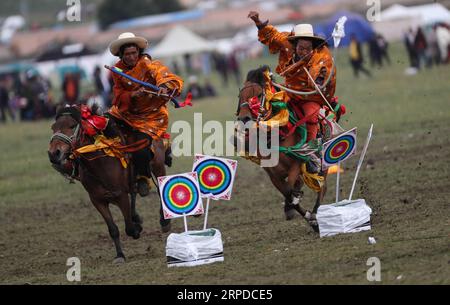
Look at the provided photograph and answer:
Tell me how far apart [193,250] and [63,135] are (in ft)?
6.28

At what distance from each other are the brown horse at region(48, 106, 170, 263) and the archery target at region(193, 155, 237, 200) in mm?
1302

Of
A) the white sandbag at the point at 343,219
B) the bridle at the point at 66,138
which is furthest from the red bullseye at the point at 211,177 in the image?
the bridle at the point at 66,138

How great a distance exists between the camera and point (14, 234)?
1384 centimetres

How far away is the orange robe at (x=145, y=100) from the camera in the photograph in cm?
1069

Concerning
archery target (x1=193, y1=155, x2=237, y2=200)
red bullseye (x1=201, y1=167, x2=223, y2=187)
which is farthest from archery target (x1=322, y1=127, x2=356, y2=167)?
red bullseye (x1=201, y1=167, x2=223, y2=187)

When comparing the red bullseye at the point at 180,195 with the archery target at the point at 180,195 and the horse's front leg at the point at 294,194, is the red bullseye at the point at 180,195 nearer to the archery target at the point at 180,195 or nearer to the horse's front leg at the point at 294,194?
the archery target at the point at 180,195

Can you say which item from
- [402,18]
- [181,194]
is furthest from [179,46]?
[181,194]

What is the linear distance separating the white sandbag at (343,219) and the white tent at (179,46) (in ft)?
121

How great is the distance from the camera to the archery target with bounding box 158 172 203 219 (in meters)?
9.64

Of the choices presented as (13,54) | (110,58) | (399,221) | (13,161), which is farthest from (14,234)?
(13,54)

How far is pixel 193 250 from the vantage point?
30.9 ft
